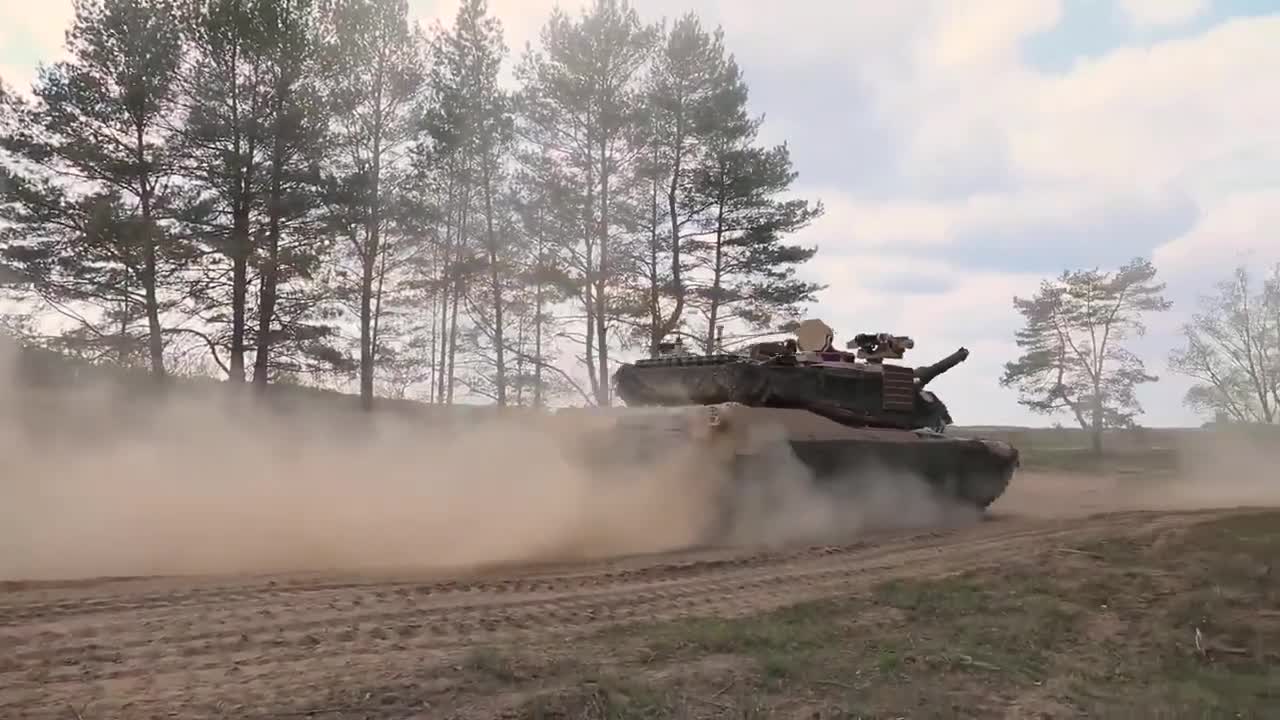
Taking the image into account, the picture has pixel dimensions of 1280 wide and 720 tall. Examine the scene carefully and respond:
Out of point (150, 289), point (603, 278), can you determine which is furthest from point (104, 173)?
point (603, 278)

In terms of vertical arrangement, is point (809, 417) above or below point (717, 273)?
below

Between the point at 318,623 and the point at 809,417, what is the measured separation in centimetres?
734

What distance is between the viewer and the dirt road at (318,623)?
14.6 feet

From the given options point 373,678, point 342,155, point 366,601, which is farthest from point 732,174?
point 373,678

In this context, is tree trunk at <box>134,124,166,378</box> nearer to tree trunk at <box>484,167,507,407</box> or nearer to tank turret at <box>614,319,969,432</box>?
tree trunk at <box>484,167,507,407</box>

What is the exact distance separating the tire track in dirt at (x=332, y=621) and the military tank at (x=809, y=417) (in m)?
2.04

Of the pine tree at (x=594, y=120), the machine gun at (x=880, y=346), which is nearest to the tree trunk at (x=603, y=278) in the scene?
the pine tree at (x=594, y=120)

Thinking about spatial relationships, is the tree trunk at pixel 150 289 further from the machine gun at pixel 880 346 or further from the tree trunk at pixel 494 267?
the machine gun at pixel 880 346

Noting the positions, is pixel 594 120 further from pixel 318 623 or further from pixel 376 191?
pixel 318 623

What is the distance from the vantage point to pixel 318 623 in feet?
19.3

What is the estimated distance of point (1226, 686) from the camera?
5.24 m

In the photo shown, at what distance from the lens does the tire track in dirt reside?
184 inches

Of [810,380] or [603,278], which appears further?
[603,278]

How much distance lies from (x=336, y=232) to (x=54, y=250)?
5190 mm
